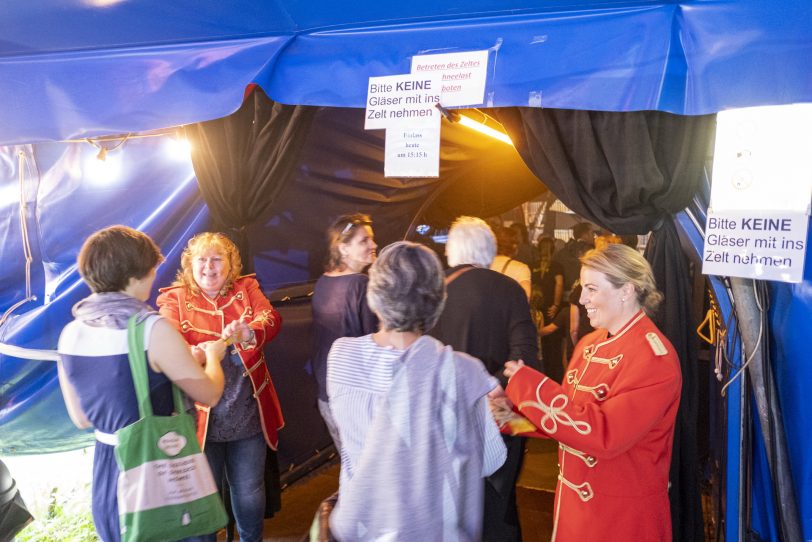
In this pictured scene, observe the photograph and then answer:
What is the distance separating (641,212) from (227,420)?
2212 mm

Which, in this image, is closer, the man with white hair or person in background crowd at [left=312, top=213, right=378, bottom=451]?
the man with white hair

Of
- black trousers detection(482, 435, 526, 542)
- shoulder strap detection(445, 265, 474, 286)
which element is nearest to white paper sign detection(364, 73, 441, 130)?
shoulder strap detection(445, 265, 474, 286)

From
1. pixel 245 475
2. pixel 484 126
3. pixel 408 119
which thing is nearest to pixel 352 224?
pixel 408 119

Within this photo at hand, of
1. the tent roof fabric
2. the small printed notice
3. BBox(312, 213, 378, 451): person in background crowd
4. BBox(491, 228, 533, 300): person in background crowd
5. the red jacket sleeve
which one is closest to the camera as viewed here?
the small printed notice

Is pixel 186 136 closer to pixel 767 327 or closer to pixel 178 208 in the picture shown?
pixel 178 208

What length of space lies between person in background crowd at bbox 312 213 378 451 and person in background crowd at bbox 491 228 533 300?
3.20 feet

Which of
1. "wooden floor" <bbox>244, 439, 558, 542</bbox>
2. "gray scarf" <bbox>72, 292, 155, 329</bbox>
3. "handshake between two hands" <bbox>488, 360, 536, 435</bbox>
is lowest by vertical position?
"wooden floor" <bbox>244, 439, 558, 542</bbox>

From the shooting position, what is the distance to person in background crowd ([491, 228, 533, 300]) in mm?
4625

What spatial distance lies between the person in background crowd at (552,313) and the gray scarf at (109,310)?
480cm

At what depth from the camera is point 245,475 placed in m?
3.38

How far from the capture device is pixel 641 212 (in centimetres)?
279

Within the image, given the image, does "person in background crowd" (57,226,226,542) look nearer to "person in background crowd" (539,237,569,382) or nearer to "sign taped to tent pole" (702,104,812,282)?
"sign taped to tent pole" (702,104,812,282)

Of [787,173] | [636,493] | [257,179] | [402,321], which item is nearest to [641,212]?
[787,173]

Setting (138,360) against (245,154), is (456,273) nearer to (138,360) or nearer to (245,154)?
(138,360)
